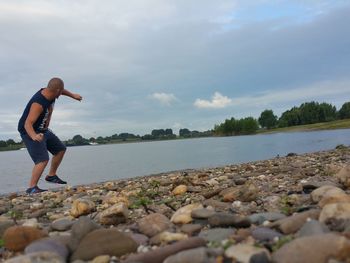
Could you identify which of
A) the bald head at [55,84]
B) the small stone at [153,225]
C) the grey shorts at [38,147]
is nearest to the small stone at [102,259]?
the small stone at [153,225]

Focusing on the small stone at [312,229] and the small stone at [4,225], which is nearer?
the small stone at [312,229]

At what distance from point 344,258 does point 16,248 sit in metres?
2.71

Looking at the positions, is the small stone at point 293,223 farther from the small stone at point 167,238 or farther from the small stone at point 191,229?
the small stone at point 167,238

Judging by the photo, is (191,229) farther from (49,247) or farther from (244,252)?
(49,247)

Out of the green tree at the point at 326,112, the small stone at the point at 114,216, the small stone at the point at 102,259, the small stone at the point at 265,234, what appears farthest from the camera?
the green tree at the point at 326,112

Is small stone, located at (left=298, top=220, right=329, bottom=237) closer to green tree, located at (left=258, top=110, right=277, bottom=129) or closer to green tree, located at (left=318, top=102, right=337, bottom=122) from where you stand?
green tree, located at (left=318, top=102, right=337, bottom=122)

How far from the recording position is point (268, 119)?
369ft

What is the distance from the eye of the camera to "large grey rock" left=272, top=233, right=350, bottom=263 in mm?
2500

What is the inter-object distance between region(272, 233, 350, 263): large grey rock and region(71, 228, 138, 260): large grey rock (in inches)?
47.7

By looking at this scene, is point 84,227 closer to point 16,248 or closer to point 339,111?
point 16,248

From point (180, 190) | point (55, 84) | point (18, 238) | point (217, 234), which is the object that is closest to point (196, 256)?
point (217, 234)

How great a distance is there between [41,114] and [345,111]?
109220mm

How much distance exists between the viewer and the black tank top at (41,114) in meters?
8.37

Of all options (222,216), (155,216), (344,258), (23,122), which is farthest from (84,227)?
(23,122)
